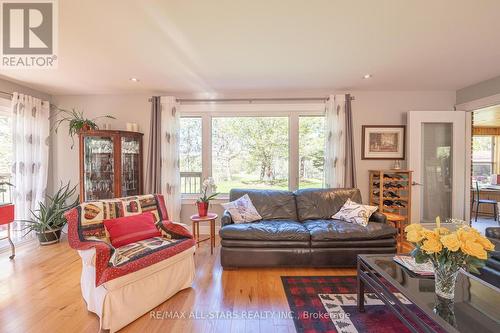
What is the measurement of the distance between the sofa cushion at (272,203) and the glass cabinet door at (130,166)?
5.64ft

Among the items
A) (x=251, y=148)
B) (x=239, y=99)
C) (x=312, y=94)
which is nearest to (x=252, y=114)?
(x=239, y=99)

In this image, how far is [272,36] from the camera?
7.04 ft

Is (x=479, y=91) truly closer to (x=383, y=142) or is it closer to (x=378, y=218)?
(x=383, y=142)

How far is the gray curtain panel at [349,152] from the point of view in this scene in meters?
3.67

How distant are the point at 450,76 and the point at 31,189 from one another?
6.42m

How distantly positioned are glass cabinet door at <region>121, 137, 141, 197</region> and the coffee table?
3.45 m

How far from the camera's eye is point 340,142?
3.65 metres

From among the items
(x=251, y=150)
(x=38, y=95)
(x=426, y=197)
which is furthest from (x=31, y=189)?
(x=426, y=197)

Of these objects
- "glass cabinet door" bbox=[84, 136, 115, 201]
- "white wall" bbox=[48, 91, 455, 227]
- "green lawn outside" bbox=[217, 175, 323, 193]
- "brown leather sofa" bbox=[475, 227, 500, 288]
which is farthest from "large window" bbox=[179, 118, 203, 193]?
"brown leather sofa" bbox=[475, 227, 500, 288]

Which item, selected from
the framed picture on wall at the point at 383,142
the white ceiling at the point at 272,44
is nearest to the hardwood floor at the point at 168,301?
the framed picture on wall at the point at 383,142

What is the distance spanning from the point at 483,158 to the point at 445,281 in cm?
687

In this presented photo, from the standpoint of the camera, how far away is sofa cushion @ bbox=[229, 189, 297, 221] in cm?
322

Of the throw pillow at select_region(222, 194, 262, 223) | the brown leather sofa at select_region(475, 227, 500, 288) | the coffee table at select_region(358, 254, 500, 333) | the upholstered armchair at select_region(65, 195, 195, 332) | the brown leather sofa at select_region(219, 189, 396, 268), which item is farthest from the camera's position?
the throw pillow at select_region(222, 194, 262, 223)

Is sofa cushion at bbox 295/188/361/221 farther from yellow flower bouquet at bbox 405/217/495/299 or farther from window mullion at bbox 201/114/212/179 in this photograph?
yellow flower bouquet at bbox 405/217/495/299
